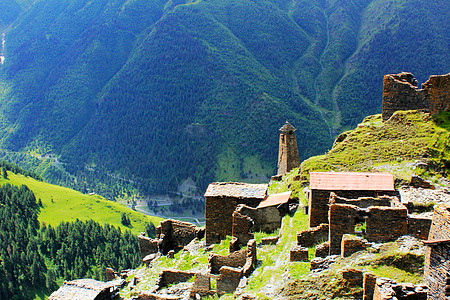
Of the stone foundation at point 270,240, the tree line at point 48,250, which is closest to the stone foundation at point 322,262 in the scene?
the stone foundation at point 270,240

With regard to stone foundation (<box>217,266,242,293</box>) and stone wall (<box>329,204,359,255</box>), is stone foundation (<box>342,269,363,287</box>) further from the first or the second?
stone foundation (<box>217,266,242,293</box>)

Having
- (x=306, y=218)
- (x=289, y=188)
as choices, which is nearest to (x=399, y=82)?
(x=289, y=188)

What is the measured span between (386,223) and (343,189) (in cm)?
437

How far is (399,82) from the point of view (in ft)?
90.8

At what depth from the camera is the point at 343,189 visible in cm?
1892

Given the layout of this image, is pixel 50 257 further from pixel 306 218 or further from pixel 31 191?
pixel 306 218

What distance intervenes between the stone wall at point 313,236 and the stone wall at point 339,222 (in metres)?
1.61

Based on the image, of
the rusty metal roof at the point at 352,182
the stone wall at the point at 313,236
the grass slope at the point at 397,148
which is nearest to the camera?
the stone wall at the point at 313,236

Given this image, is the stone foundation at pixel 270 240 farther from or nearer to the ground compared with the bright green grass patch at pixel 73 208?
farther from the ground

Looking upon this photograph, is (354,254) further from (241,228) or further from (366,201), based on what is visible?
(241,228)

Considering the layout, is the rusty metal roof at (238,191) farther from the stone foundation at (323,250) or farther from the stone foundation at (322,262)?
the stone foundation at (322,262)

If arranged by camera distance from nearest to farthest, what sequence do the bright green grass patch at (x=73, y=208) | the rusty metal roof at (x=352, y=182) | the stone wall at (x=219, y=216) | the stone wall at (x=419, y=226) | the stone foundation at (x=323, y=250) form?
the stone wall at (x=419, y=226)
the stone foundation at (x=323, y=250)
the rusty metal roof at (x=352, y=182)
the stone wall at (x=219, y=216)
the bright green grass patch at (x=73, y=208)

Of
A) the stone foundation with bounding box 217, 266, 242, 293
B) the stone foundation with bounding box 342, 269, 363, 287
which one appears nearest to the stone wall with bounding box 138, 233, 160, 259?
the stone foundation with bounding box 217, 266, 242, 293

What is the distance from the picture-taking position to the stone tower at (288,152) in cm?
4741
